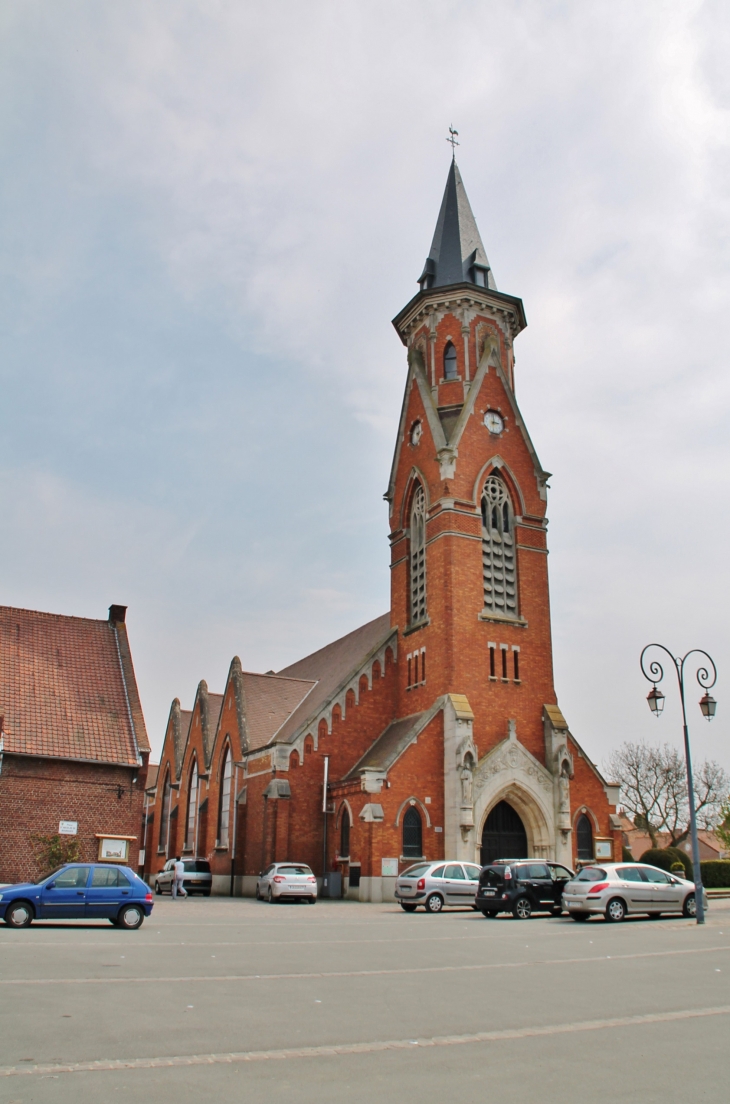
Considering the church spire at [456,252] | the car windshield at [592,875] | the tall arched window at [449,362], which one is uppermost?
the church spire at [456,252]

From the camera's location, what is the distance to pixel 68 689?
3141 centimetres

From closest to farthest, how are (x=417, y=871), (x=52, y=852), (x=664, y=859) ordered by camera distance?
1. (x=417, y=871)
2. (x=52, y=852)
3. (x=664, y=859)

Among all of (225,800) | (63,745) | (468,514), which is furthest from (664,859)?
(63,745)

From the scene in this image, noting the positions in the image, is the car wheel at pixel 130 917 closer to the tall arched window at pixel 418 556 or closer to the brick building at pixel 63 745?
the brick building at pixel 63 745

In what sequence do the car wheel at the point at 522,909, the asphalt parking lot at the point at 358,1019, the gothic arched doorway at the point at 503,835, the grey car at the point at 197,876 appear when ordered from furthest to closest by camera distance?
the grey car at the point at 197,876, the gothic arched doorway at the point at 503,835, the car wheel at the point at 522,909, the asphalt parking lot at the point at 358,1019

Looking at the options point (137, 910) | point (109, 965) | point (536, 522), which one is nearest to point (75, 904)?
point (137, 910)

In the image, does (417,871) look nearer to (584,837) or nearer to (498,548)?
(584,837)

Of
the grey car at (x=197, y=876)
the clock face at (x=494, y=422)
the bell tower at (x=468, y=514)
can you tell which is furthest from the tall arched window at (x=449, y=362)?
the grey car at (x=197, y=876)

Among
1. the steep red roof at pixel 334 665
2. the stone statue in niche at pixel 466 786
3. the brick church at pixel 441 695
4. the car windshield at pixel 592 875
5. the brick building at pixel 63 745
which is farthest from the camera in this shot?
the steep red roof at pixel 334 665

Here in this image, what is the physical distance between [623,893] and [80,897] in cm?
1278

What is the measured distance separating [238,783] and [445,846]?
1199 centimetres

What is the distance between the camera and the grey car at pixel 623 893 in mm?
22062

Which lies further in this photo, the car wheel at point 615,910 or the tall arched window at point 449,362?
the tall arched window at point 449,362

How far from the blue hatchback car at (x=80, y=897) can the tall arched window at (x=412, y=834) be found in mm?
14836
